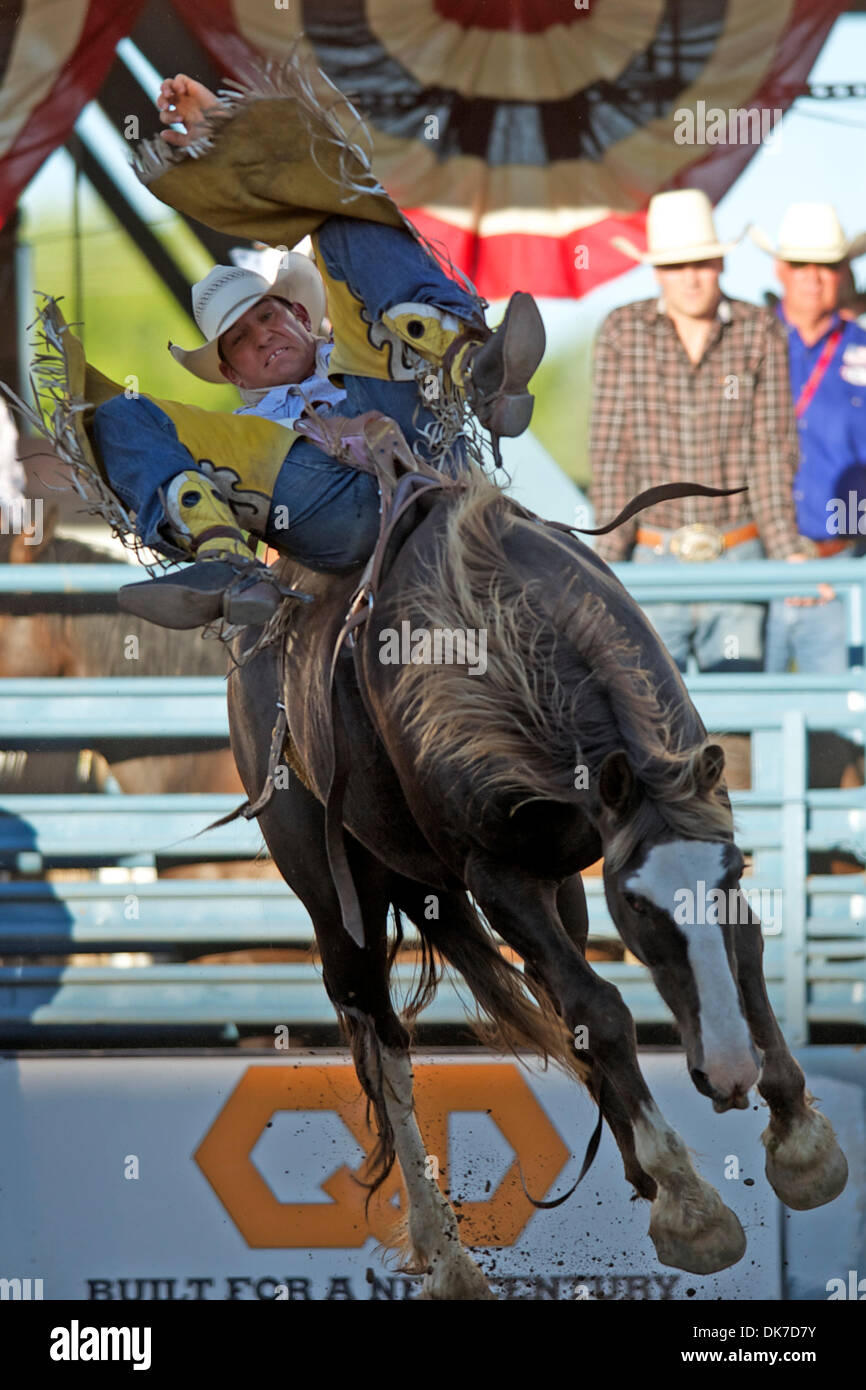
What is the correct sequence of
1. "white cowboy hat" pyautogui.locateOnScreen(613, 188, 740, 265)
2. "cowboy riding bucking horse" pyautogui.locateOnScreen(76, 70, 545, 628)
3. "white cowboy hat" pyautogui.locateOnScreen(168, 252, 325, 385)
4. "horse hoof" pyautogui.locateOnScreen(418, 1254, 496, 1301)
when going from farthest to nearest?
"white cowboy hat" pyautogui.locateOnScreen(613, 188, 740, 265) < "horse hoof" pyautogui.locateOnScreen(418, 1254, 496, 1301) < "white cowboy hat" pyautogui.locateOnScreen(168, 252, 325, 385) < "cowboy riding bucking horse" pyautogui.locateOnScreen(76, 70, 545, 628)

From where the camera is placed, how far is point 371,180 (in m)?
2.56

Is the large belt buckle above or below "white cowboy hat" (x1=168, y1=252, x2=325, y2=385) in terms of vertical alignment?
below

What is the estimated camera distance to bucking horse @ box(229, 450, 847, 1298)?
1963mm

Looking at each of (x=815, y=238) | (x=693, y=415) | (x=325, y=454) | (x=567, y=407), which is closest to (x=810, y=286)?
(x=815, y=238)

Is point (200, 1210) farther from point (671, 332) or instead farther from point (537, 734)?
point (671, 332)

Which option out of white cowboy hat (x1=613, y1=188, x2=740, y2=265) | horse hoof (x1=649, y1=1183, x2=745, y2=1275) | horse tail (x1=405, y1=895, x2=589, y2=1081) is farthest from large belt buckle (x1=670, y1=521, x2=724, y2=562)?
horse hoof (x1=649, y1=1183, x2=745, y2=1275)

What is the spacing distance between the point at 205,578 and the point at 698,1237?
1120 mm

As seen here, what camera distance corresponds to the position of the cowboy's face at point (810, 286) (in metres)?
3.75

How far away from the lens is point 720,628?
378 centimetres

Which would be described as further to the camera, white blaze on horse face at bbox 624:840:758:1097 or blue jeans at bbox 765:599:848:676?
blue jeans at bbox 765:599:848:676

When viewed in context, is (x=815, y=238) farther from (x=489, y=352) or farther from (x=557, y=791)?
(x=557, y=791)

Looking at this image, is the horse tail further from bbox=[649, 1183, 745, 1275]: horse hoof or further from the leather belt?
the leather belt

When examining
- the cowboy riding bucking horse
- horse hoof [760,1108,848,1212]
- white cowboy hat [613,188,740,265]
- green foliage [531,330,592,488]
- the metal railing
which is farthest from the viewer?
green foliage [531,330,592,488]

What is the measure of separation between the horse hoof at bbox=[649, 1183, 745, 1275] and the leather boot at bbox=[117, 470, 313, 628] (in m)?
0.99
